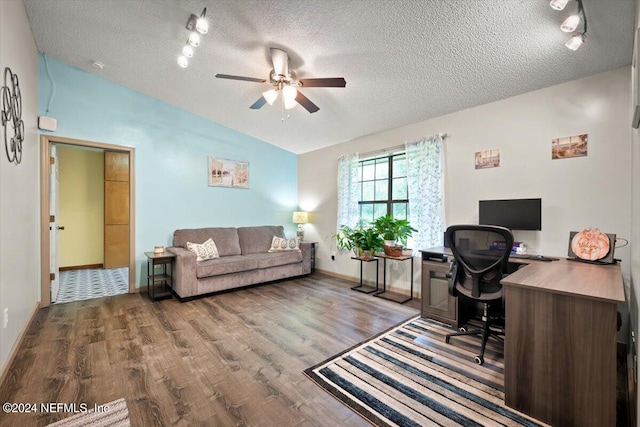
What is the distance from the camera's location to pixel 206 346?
2354 millimetres

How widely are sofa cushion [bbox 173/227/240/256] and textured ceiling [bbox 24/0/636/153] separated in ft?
6.71

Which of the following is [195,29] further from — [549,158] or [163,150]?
[549,158]

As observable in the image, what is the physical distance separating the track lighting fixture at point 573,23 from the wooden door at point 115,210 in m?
6.44

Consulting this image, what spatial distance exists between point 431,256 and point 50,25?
184 inches

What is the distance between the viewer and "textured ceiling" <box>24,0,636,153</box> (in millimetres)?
2012

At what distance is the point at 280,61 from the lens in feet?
8.66

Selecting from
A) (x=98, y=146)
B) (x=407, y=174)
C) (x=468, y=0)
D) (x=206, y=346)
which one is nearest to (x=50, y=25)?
(x=98, y=146)

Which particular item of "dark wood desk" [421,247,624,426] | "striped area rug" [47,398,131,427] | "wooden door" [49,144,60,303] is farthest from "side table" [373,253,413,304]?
"wooden door" [49,144,60,303]

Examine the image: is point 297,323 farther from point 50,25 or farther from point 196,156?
point 50,25

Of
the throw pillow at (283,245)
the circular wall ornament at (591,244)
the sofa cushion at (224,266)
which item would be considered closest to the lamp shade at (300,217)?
the throw pillow at (283,245)

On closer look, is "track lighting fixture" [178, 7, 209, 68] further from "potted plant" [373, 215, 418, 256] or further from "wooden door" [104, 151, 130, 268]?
"wooden door" [104, 151, 130, 268]

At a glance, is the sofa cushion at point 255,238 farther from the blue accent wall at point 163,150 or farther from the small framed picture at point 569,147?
the small framed picture at point 569,147

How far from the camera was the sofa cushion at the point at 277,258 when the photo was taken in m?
4.21

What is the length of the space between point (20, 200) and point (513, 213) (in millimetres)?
4720
